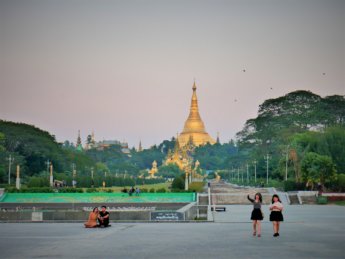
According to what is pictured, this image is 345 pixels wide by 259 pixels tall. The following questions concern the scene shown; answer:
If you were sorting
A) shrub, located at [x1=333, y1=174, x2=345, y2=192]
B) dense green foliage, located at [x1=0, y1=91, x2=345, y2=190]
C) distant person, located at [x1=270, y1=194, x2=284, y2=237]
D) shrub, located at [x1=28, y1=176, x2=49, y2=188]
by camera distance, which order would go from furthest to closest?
dense green foliage, located at [x1=0, y1=91, x2=345, y2=190] → shrub, located at [x1=28, y1=176, x2=49, y2=188] → shrub, located at [x1=333, y1=174, x2=345, y2=192] → distant person, located at [x1=270, y1=194, x2=284, y2=237]

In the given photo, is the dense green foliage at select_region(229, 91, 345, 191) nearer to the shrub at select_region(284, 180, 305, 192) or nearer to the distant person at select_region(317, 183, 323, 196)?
the shrub at select_region(284, 180, 305, 192)

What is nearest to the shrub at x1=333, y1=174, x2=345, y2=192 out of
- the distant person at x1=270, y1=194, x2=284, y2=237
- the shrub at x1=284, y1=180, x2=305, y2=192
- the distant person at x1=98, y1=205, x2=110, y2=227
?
the shrub at x1=284, y1=180, x2=305, y2=192

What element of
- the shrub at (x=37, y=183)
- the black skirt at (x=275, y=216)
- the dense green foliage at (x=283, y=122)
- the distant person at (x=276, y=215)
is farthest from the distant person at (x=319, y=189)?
the black skirt at (x=275, y=216)

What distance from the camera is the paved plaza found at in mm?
18219

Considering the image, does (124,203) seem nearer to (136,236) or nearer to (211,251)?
(136,236)

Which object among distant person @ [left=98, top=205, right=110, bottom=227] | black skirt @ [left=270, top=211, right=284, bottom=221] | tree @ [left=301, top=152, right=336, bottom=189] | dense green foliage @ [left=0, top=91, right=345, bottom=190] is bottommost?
distant person @ [left=98, top=205, right=110, bottom=227]

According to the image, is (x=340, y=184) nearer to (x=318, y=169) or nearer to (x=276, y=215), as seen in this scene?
(x=318, y=169)

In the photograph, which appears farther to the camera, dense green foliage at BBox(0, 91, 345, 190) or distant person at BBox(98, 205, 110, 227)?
dense green foliage at BBox(0, 91, 345, 190)

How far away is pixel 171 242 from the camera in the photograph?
21.3 m

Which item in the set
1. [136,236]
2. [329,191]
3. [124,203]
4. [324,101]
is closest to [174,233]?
[136,236]

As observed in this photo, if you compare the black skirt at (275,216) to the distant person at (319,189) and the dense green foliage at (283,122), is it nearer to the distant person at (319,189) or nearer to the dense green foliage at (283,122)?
the distant person at (319,189)

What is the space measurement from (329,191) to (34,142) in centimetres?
4534

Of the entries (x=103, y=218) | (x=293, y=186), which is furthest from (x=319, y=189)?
(x=103, y=218)

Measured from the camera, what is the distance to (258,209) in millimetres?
23453
